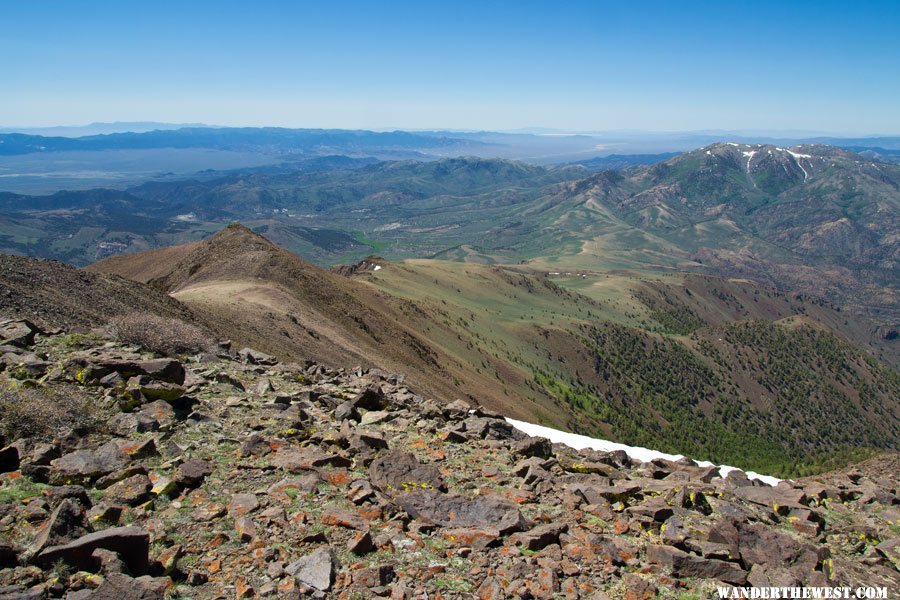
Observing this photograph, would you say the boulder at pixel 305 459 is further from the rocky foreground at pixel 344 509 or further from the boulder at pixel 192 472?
the boulder at pixel 192 472

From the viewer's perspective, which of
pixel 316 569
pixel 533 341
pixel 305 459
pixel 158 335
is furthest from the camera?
pixel 533 341

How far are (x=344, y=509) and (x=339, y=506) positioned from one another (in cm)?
19

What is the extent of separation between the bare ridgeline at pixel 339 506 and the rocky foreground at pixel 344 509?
4 centimetres

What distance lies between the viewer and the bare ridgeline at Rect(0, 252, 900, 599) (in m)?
8.05

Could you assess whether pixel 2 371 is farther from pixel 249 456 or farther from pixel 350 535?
pixel 350 535

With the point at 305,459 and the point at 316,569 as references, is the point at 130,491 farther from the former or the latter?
the point at 316,569

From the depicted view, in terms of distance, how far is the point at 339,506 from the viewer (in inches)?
403

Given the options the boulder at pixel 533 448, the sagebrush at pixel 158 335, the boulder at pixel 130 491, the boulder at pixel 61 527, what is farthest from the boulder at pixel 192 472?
the sagebrush at pixel 158 335

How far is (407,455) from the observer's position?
12641 mm

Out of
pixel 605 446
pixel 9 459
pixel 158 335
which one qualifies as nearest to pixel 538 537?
pixel 9 459

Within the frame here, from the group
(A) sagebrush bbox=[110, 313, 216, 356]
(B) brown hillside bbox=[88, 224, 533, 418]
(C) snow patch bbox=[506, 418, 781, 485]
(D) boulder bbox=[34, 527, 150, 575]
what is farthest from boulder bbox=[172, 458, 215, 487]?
(B) brown hillside bbox=[88, 224, 533, 418]

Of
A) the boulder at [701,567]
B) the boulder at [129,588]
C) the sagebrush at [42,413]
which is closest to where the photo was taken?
the boulder at [129,588]

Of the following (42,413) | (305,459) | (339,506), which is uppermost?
(42,413)

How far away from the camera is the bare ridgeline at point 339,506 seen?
8.05 m
